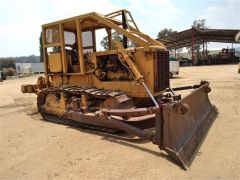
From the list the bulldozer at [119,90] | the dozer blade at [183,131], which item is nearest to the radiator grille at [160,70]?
the bulldozer at [119,90]

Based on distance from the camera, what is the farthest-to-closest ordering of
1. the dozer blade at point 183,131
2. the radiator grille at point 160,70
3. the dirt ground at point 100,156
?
the radiator grille at point 160,70, the dozer blade at point 183,131, the dirt ground at point 100,156

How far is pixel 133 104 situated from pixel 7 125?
364cm

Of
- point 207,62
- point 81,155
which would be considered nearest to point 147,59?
point 81,155

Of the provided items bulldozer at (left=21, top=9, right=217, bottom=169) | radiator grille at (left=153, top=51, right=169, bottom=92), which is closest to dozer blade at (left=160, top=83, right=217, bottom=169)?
bulldozer at (left=21, top=9, right=217, bottom=169)

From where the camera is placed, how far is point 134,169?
390 cm

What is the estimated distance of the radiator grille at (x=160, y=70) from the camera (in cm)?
590

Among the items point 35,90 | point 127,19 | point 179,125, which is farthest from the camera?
point 35,90

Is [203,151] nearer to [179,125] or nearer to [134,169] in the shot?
[179,125]

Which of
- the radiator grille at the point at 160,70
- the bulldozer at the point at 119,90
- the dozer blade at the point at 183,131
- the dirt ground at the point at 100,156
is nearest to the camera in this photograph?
the dirt ground at the point at 100,156

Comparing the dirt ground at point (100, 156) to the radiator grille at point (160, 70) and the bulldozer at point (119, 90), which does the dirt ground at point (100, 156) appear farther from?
the radiator grille at point (160, 70)

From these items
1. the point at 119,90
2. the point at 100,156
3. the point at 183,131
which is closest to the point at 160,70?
the point at 119,90

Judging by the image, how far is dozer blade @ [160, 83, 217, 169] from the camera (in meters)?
4.08

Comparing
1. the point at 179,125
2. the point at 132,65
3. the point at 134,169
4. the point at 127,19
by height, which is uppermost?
the point at 127,19

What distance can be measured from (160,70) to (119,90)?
1.08m
